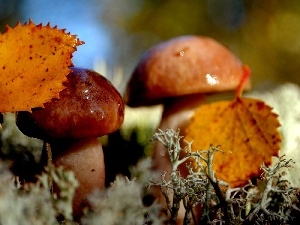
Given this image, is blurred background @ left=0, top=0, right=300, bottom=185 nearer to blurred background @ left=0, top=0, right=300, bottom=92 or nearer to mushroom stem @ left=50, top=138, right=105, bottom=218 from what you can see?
blurred background @ left=0, top=0, right=300, bottom=92

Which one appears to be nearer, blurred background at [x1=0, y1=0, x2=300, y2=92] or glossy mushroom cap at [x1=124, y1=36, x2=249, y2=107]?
glossy mushroom cap at [x1=124, y1=36, x2=249, y2=107]

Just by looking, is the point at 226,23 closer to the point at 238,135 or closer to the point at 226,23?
the point at 226,23

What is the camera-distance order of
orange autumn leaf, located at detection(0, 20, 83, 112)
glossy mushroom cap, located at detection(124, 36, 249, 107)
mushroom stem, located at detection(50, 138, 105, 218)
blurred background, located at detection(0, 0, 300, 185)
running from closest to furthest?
1. orange autumn leaf, located at detection(0, 20, 83, 112)
2. mushroom stem, located at detection(50, 138, 105, 218)
3. glossy mushroom cap, located at detection(124, 36, 249, 107)
4. blurred background, located at detection(0, 0, 300, 185)

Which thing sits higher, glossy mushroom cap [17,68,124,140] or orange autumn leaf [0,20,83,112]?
orange autumn leaf [0,20,83,112]

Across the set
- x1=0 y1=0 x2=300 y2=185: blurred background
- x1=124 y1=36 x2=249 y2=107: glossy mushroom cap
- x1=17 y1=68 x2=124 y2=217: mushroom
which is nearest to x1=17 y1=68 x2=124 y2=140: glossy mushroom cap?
x1=17 y1=68 x2=124 y2=217: mushroom

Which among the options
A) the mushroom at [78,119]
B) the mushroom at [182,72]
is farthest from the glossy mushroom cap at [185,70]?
the mushroom at [78,119]

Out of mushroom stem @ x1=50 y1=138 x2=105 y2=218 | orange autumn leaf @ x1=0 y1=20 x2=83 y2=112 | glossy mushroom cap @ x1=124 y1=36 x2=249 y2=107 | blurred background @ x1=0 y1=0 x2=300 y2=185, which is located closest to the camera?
orange autumn leaf @ x1=0 y1=20 x2=83 y2=112

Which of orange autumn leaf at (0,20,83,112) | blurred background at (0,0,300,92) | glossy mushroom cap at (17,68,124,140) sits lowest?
glossy mushroom cap at (17,68,124,140)
